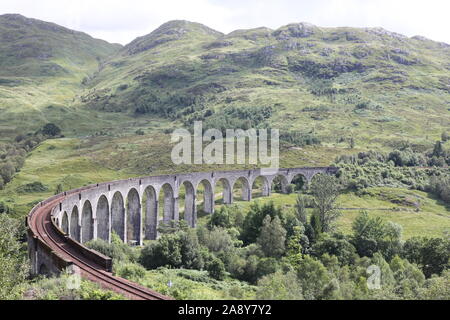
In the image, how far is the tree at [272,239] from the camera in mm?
51938

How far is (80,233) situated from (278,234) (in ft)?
81.2

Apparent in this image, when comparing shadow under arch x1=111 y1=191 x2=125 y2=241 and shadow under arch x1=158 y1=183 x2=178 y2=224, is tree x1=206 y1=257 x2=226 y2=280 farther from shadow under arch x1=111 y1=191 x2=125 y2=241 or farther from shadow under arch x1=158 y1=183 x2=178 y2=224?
shadow under arch x1=158 y1=183 x2=178 y2=224

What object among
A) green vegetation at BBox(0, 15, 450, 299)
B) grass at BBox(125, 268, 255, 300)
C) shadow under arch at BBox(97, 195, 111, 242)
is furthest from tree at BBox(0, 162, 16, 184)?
grass at BBox(125, 268, 255, 300)

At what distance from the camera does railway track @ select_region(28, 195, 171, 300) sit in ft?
74.3

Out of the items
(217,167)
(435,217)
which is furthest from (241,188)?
(435,217)

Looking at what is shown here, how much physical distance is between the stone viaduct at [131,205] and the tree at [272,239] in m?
19.8

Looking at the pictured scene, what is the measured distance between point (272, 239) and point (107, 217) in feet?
73.4

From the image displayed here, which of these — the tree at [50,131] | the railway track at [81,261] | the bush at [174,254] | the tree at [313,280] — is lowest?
the bush at [174,254]

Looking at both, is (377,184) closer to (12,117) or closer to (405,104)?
(405,104)

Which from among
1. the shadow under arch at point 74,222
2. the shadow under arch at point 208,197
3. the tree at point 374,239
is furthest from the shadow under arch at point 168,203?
the tree at point 374,239

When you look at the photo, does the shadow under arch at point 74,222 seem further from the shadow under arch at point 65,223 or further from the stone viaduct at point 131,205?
the shadow under arch at point 65,223

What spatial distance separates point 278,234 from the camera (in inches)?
2068

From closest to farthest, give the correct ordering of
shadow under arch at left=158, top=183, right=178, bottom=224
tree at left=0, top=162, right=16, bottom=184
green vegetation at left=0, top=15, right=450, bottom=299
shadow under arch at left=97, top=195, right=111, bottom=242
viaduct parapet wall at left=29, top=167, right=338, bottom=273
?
green vegetation at left=0, top=15, right=450, bottom=299
viaduct parapet wall at left=29, top=167, right=338, bottom=273
shadow under arch at left=97, top=195, right=111, bottom=242
shadow under arch at left=158, top=183, right=178, bottom=224
tree at left=0, top=162, right=16, bottom=184
